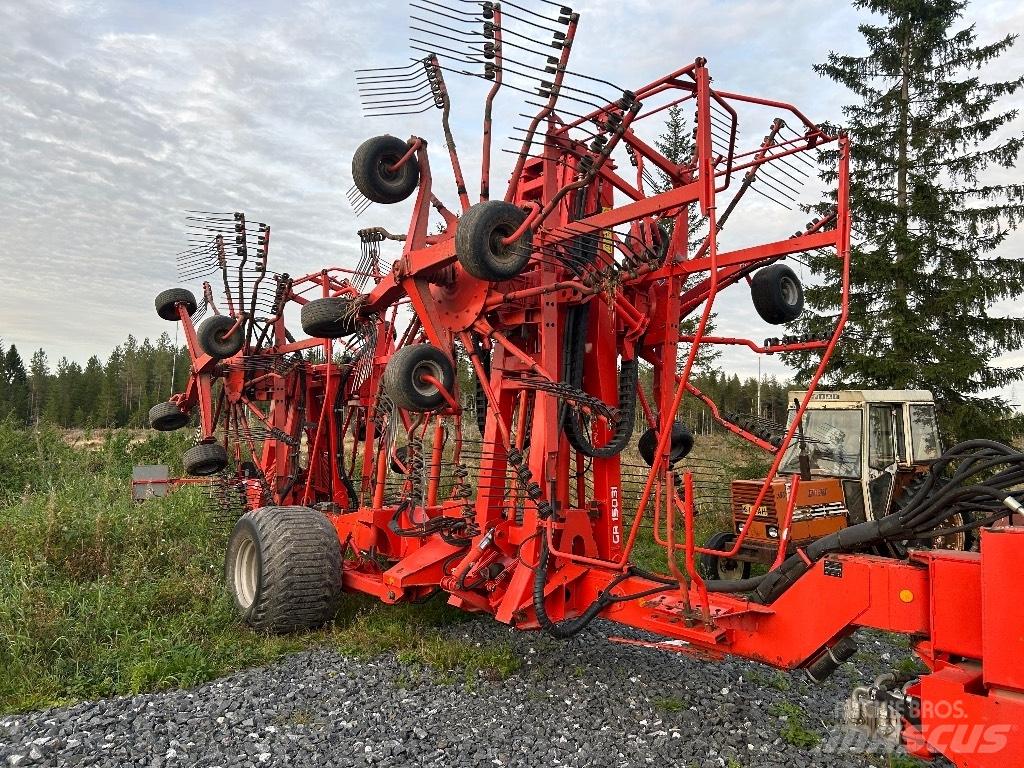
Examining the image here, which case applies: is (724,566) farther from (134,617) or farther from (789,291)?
(134,617)

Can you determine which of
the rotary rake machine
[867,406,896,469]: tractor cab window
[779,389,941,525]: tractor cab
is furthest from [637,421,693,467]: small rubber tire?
[867,406,896,469]: tractor cab window

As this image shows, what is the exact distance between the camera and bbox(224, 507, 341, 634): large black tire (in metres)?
5.93

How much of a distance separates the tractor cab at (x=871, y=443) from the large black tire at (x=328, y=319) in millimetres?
5608

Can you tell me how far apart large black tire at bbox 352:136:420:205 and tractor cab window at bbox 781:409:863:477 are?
577cm

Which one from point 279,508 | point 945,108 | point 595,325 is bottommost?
point 279,508

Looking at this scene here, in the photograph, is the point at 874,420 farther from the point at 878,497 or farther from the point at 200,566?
the point at 200,566

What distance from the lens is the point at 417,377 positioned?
5.15 metres

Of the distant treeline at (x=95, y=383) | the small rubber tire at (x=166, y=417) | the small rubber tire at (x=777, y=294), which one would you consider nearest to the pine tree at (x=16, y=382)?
the distant treeline at (x=95, y=383)

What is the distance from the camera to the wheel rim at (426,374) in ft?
16.8

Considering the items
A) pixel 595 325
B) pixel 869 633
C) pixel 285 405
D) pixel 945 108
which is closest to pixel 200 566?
pixel 285 405

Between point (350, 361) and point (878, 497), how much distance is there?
6649mm

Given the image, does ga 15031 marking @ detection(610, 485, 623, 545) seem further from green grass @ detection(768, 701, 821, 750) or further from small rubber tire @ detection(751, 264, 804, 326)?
small rubber tire @ detection(751, 264, 804, 326)

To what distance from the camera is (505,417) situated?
5457 mm

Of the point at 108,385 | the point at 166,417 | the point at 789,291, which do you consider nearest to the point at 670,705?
the point at 789,291
